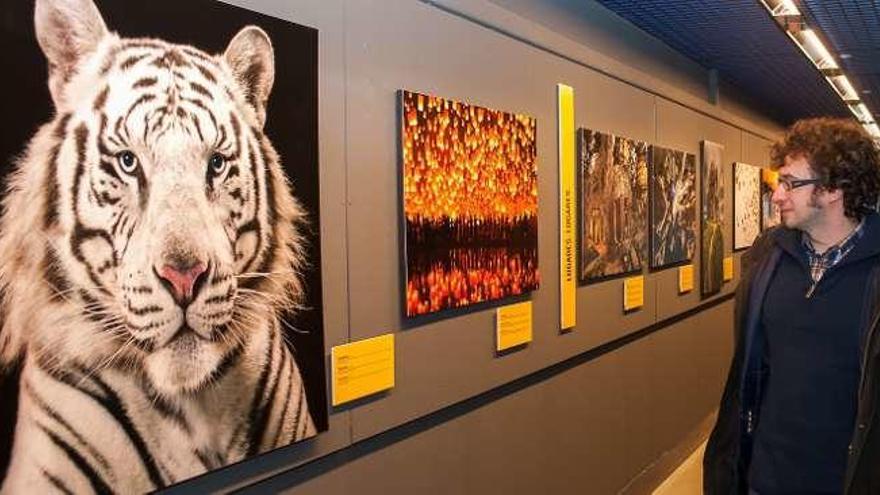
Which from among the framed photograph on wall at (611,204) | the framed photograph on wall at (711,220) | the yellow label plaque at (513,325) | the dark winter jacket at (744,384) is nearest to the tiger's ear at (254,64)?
the yellow label plaque at (513,325)

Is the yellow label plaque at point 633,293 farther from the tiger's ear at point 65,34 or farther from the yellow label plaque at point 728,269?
the tiger's ear at point 65,34

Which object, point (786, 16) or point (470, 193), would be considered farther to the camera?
point (786, 16)

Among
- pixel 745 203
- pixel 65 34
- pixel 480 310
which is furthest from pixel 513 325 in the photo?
pixel 745 203

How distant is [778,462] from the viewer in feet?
6.91

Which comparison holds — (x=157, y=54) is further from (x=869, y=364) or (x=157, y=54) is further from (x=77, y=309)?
(x=869, y=364)

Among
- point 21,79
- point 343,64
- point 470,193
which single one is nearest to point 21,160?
point 21,79

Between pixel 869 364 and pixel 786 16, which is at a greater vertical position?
pixel 786 16

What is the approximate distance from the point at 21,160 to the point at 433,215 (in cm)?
128

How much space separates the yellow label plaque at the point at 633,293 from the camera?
3896 millimetres

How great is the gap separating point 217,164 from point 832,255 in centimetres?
180

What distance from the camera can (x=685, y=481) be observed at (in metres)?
4.67

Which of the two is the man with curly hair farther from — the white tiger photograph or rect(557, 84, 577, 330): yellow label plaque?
the white tiger photograph

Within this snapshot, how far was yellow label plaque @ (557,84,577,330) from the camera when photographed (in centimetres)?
319

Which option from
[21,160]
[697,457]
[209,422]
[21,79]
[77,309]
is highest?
[21,79]
